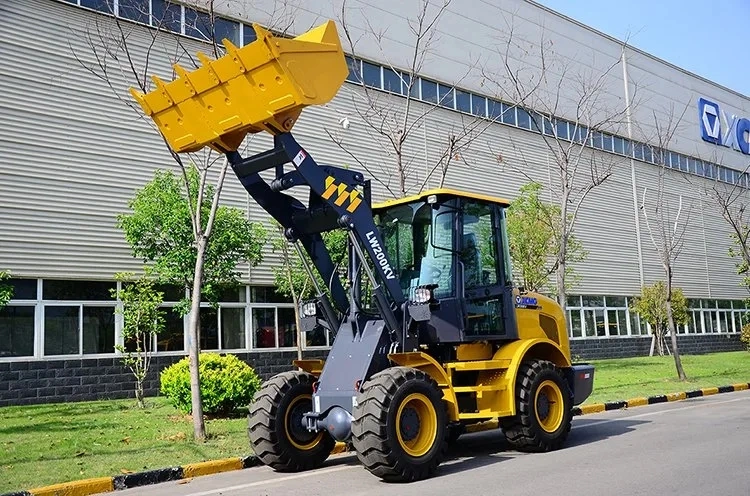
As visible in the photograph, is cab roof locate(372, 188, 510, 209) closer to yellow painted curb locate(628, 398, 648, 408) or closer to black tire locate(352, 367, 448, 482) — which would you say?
black tire locate(352, 367, 448, 482)

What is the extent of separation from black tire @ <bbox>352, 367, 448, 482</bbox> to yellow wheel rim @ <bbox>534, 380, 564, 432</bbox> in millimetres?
1822

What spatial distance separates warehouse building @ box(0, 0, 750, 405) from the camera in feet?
57.5

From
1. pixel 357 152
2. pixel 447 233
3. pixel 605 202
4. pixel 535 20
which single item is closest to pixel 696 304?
pixel 605 202

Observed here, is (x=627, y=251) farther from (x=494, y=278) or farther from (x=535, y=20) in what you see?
(x=494, y=278)

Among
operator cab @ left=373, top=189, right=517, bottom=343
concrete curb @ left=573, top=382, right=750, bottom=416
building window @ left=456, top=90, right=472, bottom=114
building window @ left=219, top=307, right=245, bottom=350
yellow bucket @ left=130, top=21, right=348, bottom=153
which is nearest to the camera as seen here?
yellow bucket @ left=130, top=21, right=348, bottom=153

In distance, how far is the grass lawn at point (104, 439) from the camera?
8.62 metres

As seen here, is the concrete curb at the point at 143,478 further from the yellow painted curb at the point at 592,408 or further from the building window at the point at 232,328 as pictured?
the building window at the point at 232,328

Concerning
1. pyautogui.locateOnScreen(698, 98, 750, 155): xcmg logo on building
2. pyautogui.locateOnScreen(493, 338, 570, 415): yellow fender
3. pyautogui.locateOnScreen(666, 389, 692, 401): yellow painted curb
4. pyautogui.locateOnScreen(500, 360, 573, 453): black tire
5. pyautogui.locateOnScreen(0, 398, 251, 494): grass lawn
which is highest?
pyautogui.locateOnScreen(698, 98, 750, 155): xcmg logo on building

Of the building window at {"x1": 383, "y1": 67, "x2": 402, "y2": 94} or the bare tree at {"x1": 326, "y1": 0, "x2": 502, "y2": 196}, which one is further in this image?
the building window at {"x1": 383, "y1": 67, "x2": 402, "y2": 94}

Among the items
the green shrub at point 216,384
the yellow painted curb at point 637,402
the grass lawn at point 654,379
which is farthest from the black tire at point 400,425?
the yellow painted curb at point 637,402

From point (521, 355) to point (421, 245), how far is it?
5.84 ft

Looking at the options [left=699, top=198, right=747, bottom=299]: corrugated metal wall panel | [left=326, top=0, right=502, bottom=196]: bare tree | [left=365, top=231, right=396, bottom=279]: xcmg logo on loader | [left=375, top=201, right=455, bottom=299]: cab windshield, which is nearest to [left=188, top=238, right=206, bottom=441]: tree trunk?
[left=375, top=201, right=455, bottom=299]: cab windshield

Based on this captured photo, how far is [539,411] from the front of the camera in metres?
9.17

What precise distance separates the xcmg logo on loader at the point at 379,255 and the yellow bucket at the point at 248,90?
5.01 feet
